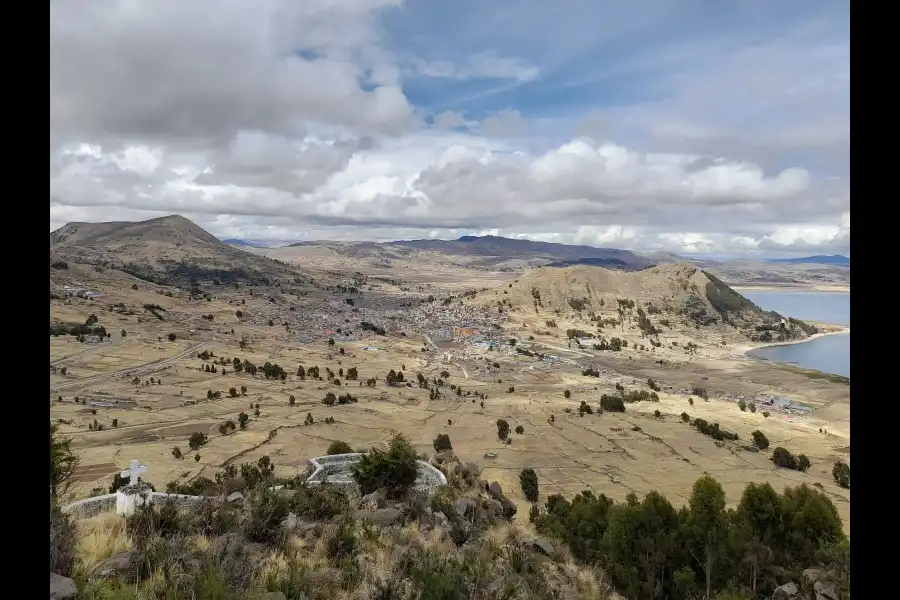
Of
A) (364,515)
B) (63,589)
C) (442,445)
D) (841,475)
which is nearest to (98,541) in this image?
(63,589)

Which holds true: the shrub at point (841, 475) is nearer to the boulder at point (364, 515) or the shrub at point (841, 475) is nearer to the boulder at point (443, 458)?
the boulder at point (443, 458)

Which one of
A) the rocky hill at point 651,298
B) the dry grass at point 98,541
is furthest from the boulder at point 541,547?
the rocky hill at point 651,298

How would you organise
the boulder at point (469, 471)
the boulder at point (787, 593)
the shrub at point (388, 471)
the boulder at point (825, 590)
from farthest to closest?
the boulder at point (469, 471) < the shrub at point (388, 471) < the boulder at point (787, 593) < the boulder at point (825, 590)

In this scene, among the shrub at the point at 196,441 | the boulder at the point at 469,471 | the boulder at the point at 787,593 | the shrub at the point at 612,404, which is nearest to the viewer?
the boulder at the point at 787,593

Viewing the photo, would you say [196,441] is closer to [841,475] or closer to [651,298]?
[841,475]

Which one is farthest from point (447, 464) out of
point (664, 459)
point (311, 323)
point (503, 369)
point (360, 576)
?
point (311, 323)

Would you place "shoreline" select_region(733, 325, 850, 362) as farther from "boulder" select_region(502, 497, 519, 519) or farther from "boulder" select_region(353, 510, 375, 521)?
"boulder" select_region(353, 510, 375, 521)
